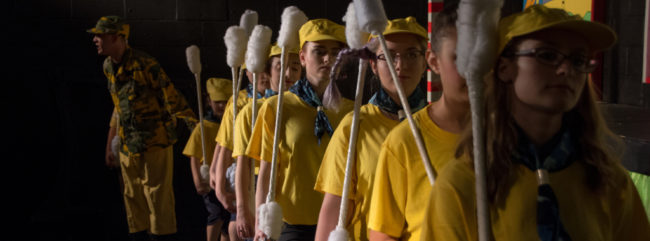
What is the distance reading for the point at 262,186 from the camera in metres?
2.77

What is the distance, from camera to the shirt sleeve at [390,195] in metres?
1.61

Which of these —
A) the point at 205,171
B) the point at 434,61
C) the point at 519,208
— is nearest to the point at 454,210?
the point at 519,208

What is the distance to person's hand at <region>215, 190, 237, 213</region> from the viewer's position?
3715 mm

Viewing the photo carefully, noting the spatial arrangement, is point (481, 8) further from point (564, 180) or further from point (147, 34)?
point (147, 34)

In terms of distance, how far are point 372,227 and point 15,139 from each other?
17.3 feet

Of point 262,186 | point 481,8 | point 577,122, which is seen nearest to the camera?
point 481,8

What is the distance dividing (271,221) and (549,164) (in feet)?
4.46

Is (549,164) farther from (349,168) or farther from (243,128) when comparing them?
(243,128)

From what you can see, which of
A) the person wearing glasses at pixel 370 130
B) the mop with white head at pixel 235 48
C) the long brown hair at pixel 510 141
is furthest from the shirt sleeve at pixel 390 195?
the mop with white head at pixel 235 48

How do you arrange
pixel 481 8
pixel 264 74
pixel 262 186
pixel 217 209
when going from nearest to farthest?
pixel 481 8, pixel 262 186, pixel 264 74, pixel 217 209

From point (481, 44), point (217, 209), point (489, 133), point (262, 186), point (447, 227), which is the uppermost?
point (481, 44)

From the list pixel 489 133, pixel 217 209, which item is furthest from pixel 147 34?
pixel 489 133

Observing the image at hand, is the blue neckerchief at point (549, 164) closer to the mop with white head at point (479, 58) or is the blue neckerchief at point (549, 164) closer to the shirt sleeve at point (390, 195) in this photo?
the mop with white head at point (479, 58)

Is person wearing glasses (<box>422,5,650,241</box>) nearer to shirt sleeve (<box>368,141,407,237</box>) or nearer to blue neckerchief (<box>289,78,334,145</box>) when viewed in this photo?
shirt sleeve (<box>368,141,407,237</box>)
